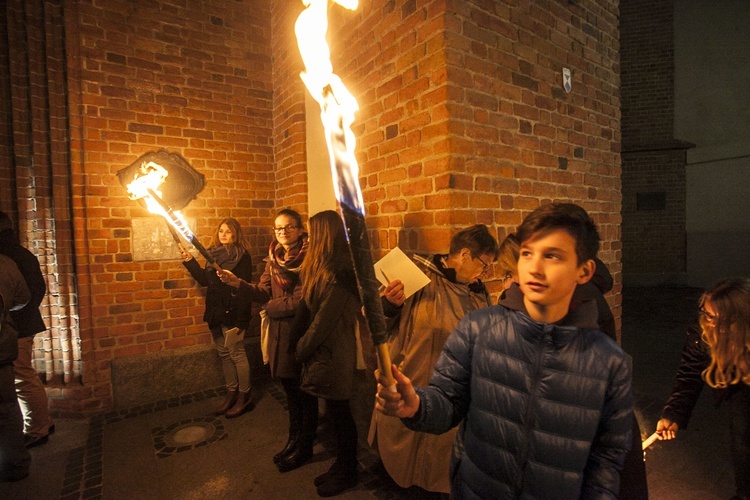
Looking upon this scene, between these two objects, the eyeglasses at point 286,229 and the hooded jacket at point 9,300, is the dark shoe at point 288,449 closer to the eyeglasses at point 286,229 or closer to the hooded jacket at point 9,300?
the eyeglasses at point 286,229

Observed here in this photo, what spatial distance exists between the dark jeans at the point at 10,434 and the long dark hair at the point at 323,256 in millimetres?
2521

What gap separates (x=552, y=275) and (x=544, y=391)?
43cm

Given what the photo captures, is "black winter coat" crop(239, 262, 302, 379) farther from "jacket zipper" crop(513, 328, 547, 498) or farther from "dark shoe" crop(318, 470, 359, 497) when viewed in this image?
"jacket zipper" crop(513, 328, 547, 498)

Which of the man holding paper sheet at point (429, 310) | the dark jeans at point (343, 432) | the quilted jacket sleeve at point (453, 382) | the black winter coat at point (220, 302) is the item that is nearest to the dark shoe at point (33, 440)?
the black winter coat at point (220, 302)

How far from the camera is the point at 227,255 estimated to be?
4.29 meters

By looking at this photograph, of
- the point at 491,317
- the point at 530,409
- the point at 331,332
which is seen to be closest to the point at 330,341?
the point at 331,332

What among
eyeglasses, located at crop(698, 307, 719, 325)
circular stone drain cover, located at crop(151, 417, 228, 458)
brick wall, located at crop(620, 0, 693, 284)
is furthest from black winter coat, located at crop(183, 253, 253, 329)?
brick wall, located at crop(620, 0, 693, 284)

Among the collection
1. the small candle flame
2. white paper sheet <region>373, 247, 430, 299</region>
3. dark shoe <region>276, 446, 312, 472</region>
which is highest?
the small candle flame

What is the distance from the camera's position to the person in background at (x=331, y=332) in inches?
111

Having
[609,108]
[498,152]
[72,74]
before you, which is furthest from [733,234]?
[72,74]

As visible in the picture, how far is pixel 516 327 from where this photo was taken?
1542 mm

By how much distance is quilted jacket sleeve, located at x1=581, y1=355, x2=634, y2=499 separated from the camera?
1425 millimetres

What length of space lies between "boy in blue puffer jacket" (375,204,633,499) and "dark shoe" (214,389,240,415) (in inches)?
132

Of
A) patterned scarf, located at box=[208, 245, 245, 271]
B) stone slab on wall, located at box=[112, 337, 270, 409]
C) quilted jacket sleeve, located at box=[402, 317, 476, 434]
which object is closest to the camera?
quilted jacket sleeve, located at box=[402, 317, 476, 434]
